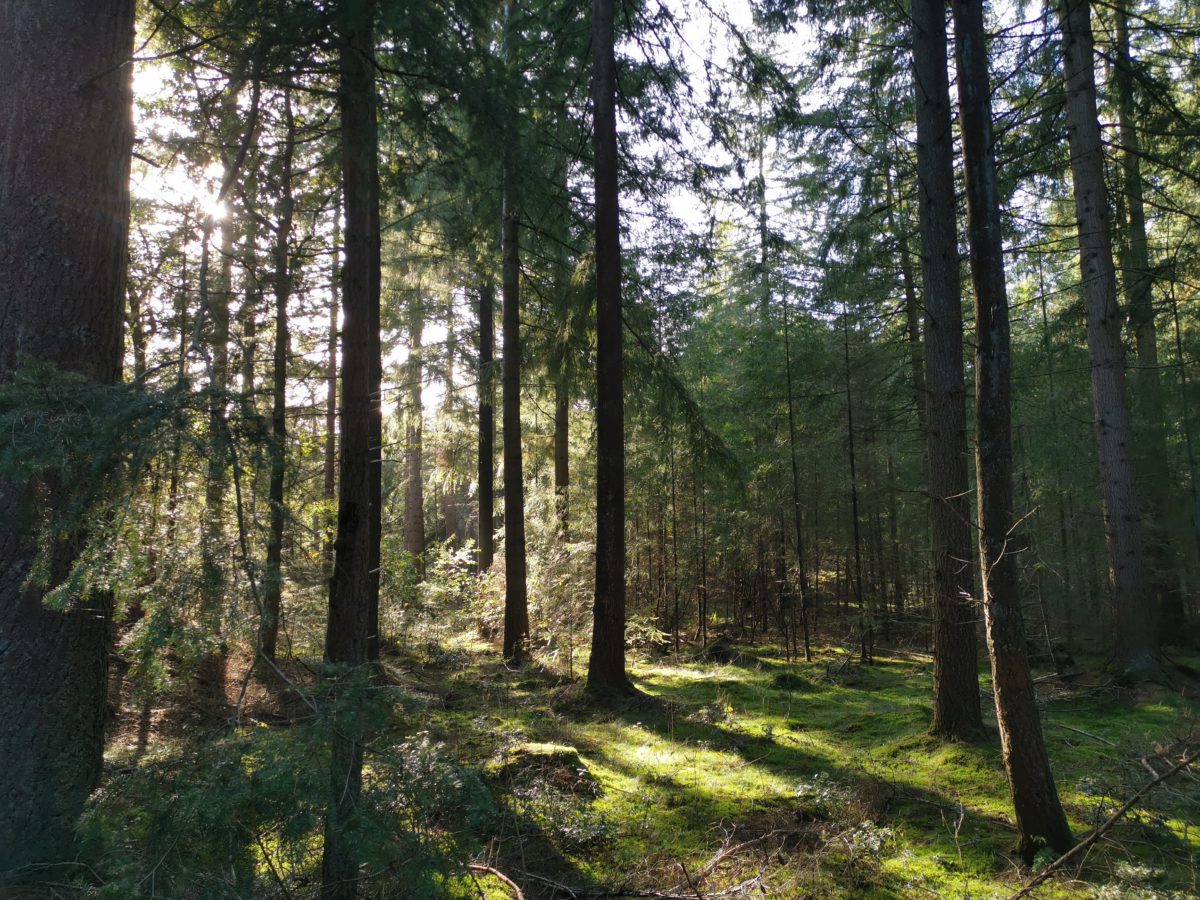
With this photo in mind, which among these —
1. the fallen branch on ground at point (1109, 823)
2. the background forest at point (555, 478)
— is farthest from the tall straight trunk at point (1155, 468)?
the fallen branch on ground at point (1109, 823)

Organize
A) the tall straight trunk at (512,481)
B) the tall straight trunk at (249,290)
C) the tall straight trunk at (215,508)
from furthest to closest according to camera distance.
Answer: the tall straight trunk at (512,481) < the tall straight trunk at (249,290) < the tall straight trunk at (215,508)

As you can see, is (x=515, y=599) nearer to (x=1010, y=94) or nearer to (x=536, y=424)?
(x=536, y=424)

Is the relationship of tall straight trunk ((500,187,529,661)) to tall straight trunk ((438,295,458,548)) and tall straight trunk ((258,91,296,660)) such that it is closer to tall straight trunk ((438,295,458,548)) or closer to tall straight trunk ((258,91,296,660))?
tall straight trunk ((438,295,458,548))

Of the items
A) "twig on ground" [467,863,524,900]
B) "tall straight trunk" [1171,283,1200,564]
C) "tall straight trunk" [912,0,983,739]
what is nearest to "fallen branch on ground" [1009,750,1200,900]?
"twig on ground" [467,863,524,900]

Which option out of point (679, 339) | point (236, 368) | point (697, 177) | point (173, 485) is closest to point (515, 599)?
point (679, 339)

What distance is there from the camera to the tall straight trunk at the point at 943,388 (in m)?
6.24

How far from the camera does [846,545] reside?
49.4 feet

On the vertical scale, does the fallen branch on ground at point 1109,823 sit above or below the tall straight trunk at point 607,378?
below

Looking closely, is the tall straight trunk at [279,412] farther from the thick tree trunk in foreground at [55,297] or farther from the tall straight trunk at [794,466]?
the tall straight trunk at [794,466]

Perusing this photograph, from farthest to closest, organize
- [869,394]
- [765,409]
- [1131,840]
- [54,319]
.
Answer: [765,409] → [869,394] → [1131,840] → [54,319]

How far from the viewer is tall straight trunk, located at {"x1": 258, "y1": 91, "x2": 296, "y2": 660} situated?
2719mm

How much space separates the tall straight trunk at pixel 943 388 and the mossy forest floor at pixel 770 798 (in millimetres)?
621

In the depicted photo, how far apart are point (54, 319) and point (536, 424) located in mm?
12426

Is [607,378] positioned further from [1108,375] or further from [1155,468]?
[1155,468]
